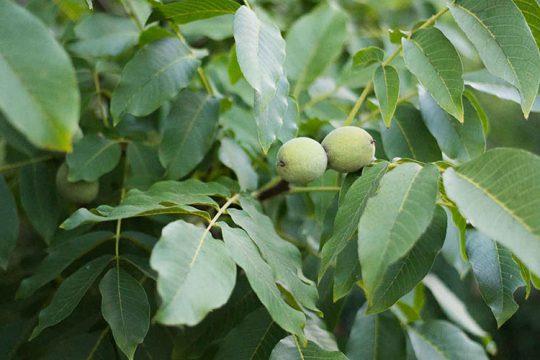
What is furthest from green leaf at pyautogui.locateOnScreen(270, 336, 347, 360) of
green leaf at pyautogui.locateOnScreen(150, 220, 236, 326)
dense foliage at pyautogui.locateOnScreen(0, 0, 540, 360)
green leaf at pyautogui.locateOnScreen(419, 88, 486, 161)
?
green leaf at pyautogui.locateOnScreen(419, 88, 486, 161)

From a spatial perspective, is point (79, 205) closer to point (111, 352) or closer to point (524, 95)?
point (111, 352)

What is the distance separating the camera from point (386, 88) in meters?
0.99

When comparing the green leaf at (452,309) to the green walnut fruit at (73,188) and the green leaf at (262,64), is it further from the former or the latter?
the green walnut fruit at (73,188)

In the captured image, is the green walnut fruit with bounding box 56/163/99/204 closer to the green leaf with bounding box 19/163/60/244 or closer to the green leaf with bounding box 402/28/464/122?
the green leaf with bounding box 19/163/60/244

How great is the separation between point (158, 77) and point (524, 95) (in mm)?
654

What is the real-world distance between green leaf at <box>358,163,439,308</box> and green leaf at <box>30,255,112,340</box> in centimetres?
50

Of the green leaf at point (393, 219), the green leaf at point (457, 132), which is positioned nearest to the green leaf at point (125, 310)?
the green leaf at point (393, 219)

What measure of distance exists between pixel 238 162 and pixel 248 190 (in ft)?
0.21

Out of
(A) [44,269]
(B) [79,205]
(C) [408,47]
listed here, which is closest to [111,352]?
(A) [44,269]

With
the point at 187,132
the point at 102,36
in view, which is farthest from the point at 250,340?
the point at 102,36

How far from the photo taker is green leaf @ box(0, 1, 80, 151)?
1.84 feet

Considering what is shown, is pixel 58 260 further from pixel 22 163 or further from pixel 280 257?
pixel 280 257

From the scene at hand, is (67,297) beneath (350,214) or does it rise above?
beneath

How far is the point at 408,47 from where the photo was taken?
0.98m
